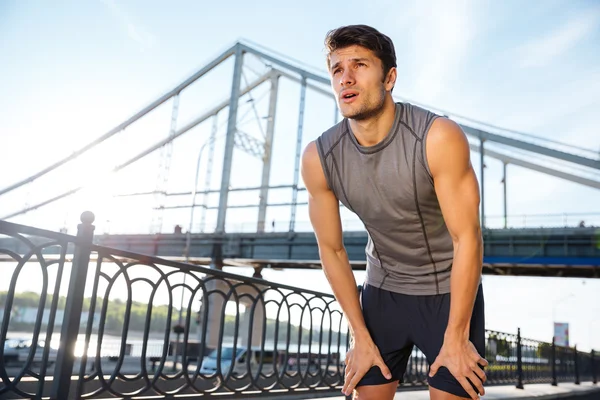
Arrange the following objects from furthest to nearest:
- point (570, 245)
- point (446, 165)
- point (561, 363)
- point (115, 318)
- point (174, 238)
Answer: point (115, 318) → point (174, 238) → point (570, 245) → point (561, 363) → point (446, 165)

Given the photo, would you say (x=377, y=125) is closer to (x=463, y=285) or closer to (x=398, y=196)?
(x=398, y=196)

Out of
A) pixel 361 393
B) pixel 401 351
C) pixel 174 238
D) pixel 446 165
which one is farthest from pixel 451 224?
pixel 174 238

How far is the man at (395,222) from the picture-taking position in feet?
5.88

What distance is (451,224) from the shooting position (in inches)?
71.8

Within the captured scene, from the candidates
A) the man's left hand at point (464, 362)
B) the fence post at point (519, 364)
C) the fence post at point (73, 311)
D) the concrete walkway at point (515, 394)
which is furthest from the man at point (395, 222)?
the fence post at point (519, 364)

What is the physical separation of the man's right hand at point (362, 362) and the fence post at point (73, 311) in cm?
168

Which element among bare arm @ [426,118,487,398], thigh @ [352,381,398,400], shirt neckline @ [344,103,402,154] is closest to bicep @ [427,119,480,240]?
bare arm @ [426,118,487,398]

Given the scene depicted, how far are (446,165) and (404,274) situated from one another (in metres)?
0.56

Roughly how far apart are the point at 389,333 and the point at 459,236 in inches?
21.2

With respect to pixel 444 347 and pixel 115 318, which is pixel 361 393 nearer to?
pixel 444 347

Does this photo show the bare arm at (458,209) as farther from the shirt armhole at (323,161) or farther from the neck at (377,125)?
the shirt armhole at (323,161)

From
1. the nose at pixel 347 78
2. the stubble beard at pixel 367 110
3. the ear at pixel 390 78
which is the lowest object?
the stubble beard at pixel 367 110

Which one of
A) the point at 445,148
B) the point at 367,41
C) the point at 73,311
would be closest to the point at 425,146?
the point at 445,148

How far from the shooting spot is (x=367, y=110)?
1867 mm
